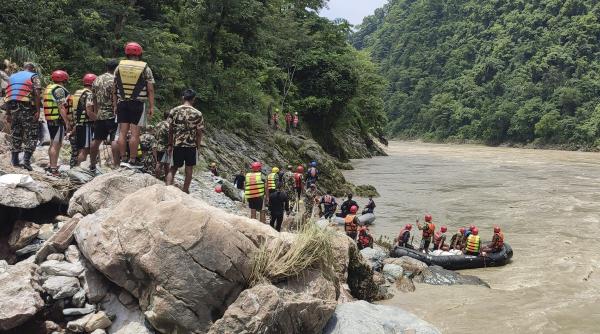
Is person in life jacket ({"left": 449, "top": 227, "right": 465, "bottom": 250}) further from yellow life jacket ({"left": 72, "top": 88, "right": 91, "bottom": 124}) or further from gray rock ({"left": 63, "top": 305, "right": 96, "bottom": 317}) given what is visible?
gray rock ({"left": 63, "top": 305, "right": 96, "bottom": 317})

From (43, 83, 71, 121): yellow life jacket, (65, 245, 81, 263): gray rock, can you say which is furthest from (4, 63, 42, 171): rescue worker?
(65, 245, 81, 263): gray rock

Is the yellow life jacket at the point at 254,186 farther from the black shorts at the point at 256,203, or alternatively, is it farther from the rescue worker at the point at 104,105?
the rescue worker at the point at 104,105

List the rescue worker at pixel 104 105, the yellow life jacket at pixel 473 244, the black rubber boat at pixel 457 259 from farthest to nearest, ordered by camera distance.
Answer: the yellow life jacket at pixel 473 244 → the black rubber boat at pixel 457 259 → the rescue worker at pixel 104 105

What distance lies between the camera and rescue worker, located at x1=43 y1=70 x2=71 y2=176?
24.5 feet

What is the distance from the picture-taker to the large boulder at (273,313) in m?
4.83

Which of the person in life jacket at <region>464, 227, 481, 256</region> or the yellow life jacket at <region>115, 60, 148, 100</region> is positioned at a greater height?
the yellow life jacket at <region>115, 60, 148, 100</region>

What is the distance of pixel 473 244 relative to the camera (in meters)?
13.6

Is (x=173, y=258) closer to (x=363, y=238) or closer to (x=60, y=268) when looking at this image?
(x=60, y=268)

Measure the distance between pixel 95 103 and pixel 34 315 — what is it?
3.41 meters

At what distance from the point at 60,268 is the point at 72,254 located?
261 mm

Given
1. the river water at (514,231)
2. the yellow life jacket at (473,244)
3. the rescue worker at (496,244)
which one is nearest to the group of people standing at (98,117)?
the river water at (514,231)

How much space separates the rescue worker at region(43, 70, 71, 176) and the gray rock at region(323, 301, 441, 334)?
470 centimetres

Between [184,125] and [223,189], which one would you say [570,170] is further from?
[184,125]

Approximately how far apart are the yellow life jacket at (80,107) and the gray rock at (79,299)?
11.6ft
